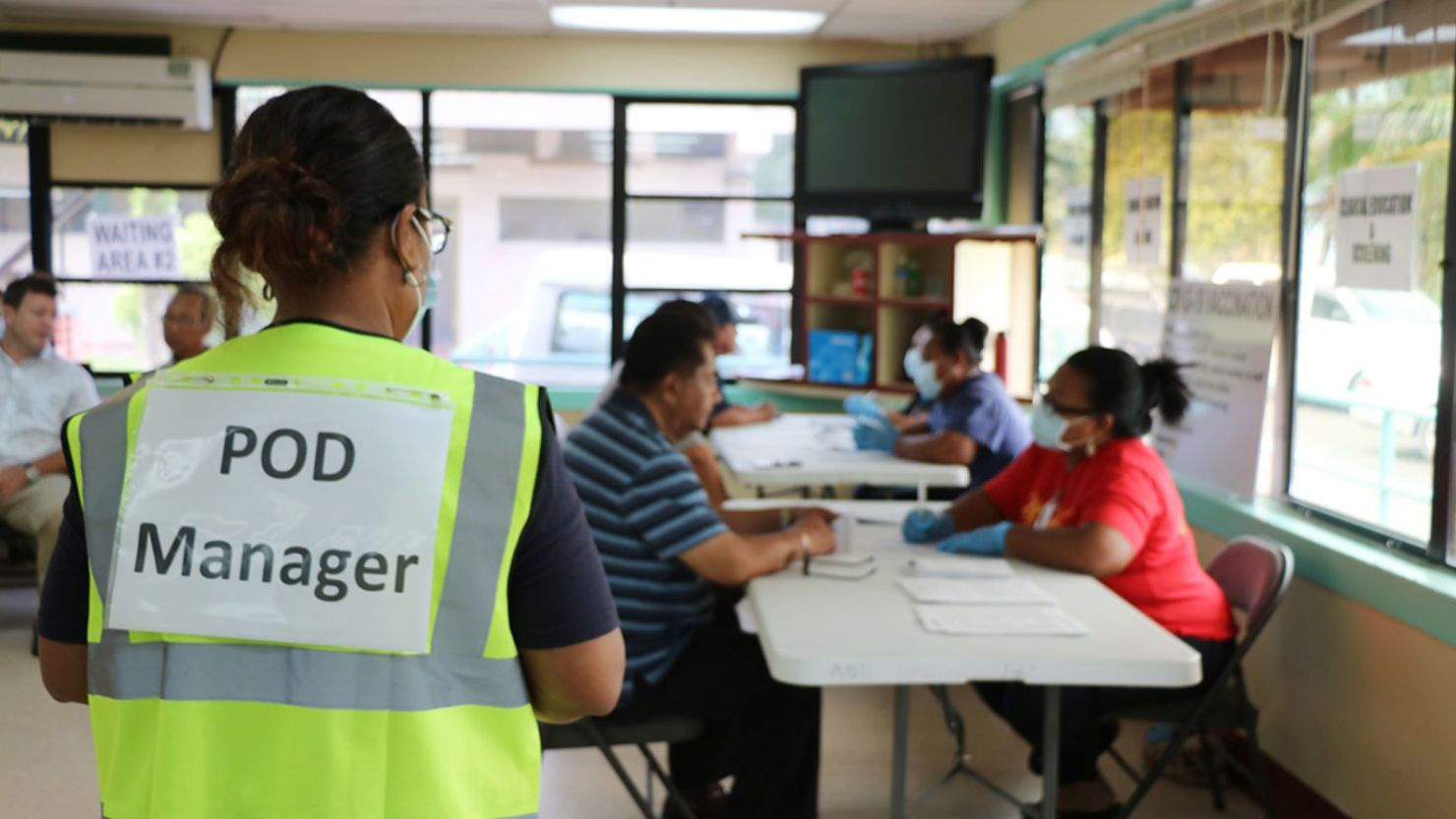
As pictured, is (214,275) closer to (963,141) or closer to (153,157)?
(963,141)

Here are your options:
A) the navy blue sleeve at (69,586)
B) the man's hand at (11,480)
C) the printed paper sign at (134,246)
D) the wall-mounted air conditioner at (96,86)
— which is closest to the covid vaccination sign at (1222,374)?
the navy blue sleeve at (69,586)

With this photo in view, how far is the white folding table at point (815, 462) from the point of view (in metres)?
4.87

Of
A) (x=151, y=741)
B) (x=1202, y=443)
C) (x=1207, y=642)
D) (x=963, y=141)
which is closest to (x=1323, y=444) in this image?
(x=1202, y=443)

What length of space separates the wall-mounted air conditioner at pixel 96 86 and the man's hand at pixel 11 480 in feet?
7.46

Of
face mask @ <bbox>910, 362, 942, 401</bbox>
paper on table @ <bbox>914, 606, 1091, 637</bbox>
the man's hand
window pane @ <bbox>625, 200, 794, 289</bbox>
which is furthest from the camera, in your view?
window pane @ <bbox>625, 200, 794, 289</bbox>

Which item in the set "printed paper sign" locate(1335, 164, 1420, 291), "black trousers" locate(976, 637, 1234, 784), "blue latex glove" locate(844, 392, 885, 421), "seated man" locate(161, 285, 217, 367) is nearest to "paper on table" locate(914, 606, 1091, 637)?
"black trousers" locate(976, 637, 1234, 784)

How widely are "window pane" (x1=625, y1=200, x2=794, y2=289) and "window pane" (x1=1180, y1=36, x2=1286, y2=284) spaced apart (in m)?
3.08

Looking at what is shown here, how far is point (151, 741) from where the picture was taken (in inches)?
47.3

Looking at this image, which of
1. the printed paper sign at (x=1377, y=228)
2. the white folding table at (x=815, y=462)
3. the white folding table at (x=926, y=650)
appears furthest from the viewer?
the white folding table at (x=815, y=462)

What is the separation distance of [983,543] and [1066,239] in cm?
287

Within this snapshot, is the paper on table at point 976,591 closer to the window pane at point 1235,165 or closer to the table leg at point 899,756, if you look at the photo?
the table leg at point 899,756

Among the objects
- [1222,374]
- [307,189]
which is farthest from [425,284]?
[1222,374]

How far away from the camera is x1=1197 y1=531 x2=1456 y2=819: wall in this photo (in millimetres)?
3139

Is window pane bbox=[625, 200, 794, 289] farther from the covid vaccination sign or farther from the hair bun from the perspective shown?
the hair bun
